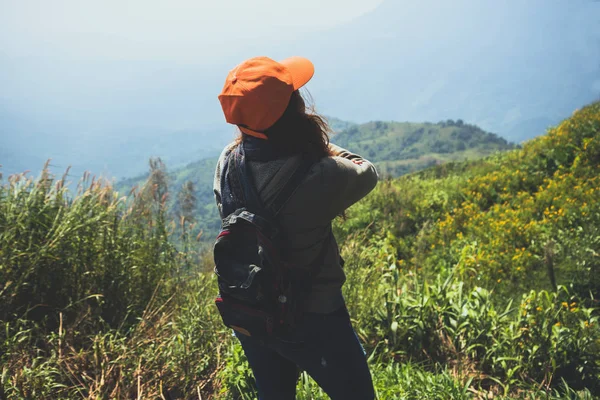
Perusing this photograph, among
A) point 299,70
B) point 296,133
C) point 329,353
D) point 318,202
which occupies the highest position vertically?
point 299,70

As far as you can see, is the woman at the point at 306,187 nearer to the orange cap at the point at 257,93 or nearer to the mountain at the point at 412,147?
the orange cap at the point at 257,93

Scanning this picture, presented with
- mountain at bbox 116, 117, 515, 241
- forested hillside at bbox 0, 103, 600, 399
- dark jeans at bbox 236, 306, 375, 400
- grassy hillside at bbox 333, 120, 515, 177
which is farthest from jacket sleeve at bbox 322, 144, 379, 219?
grassy hillside at bbox 333, 120, 515, 177

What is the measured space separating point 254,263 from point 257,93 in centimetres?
59

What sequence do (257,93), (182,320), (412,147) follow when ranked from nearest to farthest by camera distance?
(257,93), (182,320), (412,147)

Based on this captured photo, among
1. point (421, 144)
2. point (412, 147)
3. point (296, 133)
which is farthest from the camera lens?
point (421, 144)

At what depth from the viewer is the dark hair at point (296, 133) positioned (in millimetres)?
1349

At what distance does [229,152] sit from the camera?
1.54 m

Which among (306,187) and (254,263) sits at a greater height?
(306,187)

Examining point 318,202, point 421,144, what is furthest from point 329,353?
point 421,144

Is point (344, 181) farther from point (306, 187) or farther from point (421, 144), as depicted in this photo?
point (421, 144)

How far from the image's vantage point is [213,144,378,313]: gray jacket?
1.29 m

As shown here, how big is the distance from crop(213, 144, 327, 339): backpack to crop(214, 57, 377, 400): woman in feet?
0.10

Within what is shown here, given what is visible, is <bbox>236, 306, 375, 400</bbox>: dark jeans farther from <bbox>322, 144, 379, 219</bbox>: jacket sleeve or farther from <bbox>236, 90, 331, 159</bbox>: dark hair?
<bbox>236, 90, 331, 159</bbox>: dark hair

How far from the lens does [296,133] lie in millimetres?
1360
